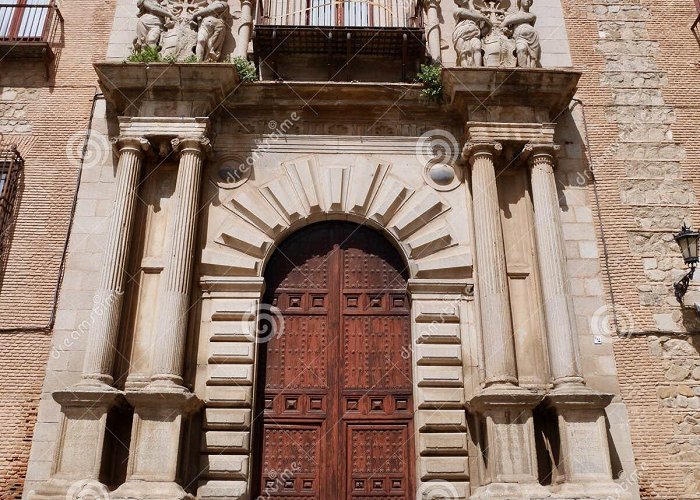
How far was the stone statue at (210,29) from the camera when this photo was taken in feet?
33.3

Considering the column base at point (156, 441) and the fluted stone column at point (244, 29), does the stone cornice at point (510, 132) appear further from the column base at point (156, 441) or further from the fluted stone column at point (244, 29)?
the column base at point (156, 441)

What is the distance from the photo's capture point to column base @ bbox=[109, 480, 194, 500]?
743cm

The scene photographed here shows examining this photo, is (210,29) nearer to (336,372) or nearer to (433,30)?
(433,30)

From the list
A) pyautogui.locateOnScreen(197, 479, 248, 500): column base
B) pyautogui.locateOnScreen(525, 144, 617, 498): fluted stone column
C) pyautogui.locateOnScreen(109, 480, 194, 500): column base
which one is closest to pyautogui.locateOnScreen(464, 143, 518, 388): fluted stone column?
pyautogui.locateOnScreen(525, 144, 617, 498): fluted stone column

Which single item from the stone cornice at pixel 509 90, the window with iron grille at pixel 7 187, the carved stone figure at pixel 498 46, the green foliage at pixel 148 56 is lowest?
the window with iron grille at pixel 7 187

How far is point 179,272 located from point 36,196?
283 cm

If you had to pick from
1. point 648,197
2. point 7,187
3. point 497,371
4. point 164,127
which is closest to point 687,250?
point 648,197

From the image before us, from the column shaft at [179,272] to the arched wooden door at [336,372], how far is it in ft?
3.81

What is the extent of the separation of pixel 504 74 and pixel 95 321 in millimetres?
6241

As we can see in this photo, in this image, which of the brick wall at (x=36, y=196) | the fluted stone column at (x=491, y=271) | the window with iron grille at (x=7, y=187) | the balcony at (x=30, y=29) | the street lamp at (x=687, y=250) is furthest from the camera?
the balcony at (x=30, y=29)

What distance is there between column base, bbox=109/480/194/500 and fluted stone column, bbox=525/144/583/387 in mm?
4507

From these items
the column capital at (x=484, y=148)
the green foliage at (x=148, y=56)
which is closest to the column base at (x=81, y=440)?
the green foliage at (x=148, y=56)

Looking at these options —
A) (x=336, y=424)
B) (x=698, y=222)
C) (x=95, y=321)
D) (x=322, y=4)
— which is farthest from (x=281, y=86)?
(x=698, y=222)

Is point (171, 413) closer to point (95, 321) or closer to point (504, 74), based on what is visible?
point (95, 321)
